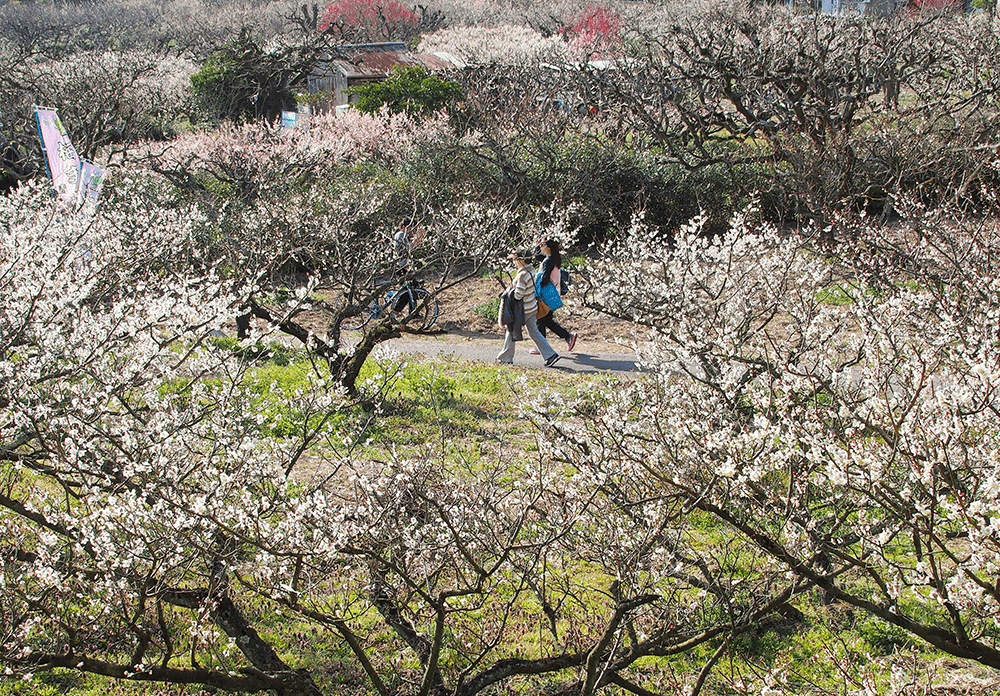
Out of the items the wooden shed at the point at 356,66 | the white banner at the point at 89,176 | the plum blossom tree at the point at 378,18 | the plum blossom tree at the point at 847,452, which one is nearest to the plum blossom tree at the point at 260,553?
the plum blossom tree at the point at 847,452

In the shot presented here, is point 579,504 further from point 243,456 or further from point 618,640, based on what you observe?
point 243,456

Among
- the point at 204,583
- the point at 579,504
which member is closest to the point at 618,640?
the point at 579,504

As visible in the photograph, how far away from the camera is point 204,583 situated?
18.8 feet

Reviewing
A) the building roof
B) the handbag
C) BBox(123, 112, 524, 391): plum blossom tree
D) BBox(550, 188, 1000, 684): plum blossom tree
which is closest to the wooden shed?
the building roof

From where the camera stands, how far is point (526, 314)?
1091 cm

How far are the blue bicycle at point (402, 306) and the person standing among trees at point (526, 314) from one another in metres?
1.07

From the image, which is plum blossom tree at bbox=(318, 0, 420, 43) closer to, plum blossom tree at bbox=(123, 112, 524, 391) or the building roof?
the building roof

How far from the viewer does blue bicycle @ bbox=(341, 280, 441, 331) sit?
9.59 m

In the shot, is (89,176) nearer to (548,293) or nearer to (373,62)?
(548,293)

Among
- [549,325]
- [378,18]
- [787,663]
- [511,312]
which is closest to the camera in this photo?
[787,663]

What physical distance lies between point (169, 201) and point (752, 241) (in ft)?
Result: 37.4

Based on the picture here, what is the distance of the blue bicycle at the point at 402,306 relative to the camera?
9591mm

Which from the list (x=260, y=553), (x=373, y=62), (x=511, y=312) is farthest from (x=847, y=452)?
(x=373, y=62)

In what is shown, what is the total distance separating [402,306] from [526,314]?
2877 millimetres
